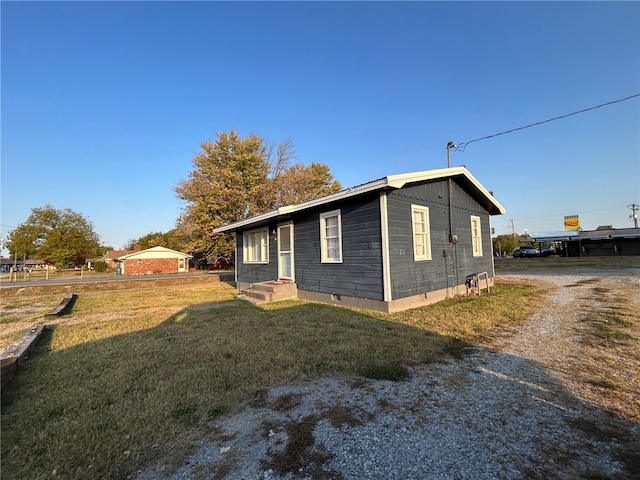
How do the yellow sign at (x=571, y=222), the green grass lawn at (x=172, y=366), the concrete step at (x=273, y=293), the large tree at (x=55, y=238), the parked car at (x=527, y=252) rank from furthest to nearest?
the yellow sign at (x=571, y=222), the large tree at (x=55, y=238), the parked car at (x=527, y=252), the concrete step at (x=273, y=293), the green grass lawn at (x=172, y=366)

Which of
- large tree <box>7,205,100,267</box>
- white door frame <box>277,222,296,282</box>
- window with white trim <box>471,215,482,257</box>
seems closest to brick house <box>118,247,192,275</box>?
large tree <box>7,205,100,267</box>

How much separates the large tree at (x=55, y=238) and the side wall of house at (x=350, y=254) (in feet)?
166

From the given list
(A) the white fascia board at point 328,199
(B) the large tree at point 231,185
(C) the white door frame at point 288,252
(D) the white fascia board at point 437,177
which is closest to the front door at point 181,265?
(B) the large tree at point 231,185

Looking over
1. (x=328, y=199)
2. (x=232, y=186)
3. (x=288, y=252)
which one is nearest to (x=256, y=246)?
(x=288, y=252)

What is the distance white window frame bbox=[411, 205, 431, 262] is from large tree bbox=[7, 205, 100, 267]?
53970mm

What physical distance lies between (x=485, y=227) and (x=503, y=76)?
609cm

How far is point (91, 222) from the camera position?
56.8 m

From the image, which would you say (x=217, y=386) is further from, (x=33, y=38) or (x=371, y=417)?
(x=33, y=38)

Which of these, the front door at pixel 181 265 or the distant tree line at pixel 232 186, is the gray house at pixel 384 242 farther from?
the front door at pixel 181 265

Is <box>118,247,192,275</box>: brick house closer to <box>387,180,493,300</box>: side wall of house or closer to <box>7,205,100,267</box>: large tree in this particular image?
<box>7,205,100,267</box>: large tree

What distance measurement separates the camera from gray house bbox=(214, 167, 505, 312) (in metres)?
7.27

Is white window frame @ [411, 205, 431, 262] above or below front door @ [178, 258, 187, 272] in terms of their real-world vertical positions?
above

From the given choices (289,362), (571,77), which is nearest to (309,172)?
(571,77)

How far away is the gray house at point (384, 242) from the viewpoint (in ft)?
23.9
